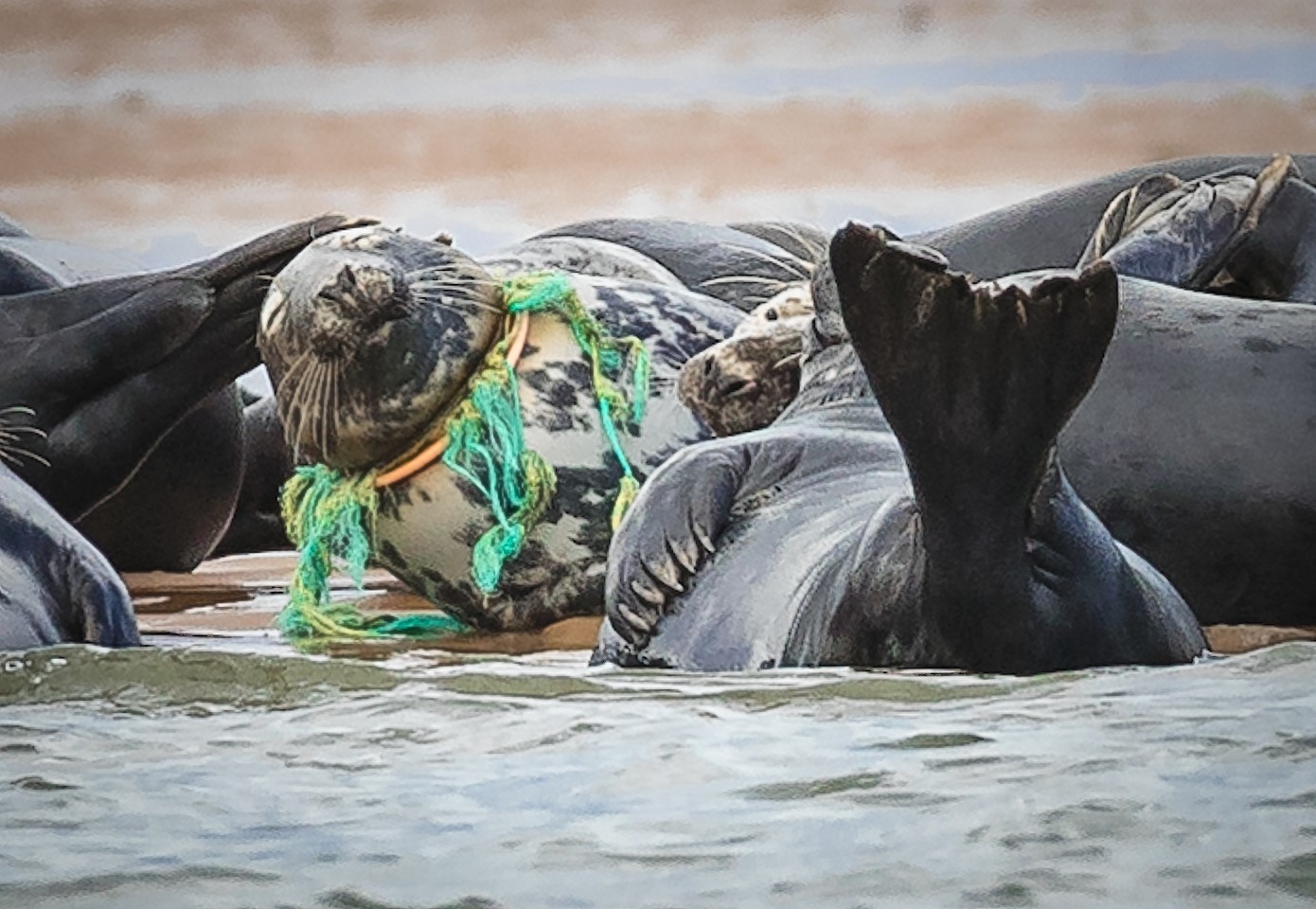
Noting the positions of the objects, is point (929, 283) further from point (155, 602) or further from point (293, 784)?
point (155, 602)

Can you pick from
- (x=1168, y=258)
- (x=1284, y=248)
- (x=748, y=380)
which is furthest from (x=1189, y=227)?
(x=748, y=380)

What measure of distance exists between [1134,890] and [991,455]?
0.85 m

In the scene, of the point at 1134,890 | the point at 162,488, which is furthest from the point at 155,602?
the point at 1134,890

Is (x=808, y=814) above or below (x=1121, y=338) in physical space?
below

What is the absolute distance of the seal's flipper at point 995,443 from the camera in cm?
186

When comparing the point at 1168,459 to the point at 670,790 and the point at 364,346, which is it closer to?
the point at 364,346

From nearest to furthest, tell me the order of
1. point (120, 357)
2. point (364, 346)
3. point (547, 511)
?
point (364, 346)
point (547, 511)
point (120, 357)

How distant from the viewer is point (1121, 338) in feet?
10.1

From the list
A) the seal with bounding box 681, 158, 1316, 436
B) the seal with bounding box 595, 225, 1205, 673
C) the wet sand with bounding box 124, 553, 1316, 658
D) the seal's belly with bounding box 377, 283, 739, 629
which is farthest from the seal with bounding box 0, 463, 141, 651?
the seal with bounding box 681, 158, 1316, 436

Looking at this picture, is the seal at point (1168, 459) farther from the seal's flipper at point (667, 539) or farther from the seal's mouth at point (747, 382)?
the seal's mouth at point (747, 382)

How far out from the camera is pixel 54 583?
2.62 metres

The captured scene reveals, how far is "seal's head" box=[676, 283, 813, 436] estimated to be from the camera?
9.93 feet

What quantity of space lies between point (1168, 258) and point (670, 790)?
2191mm

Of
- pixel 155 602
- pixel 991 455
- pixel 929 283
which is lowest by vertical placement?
pixel 155 602
